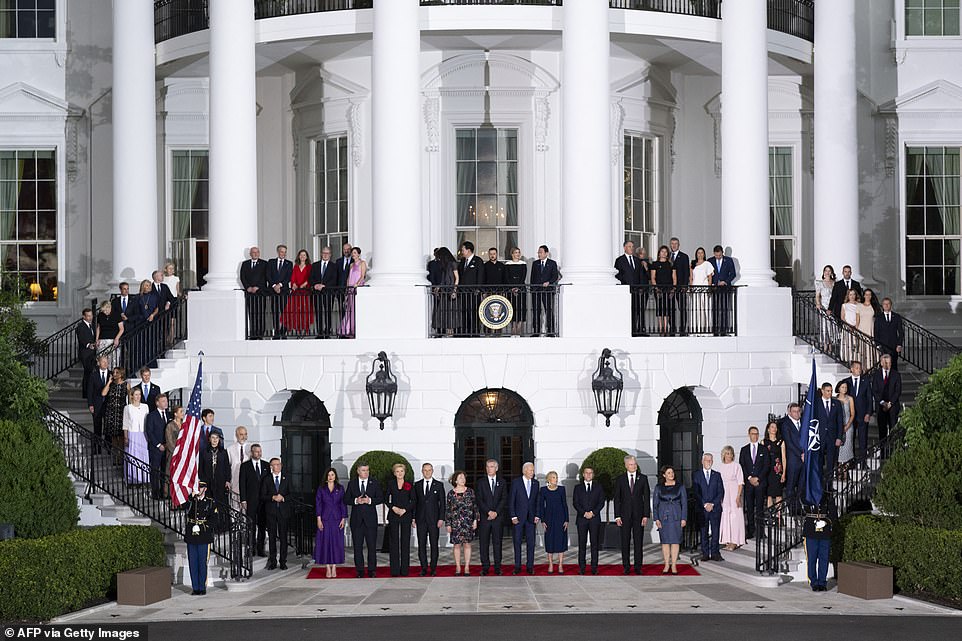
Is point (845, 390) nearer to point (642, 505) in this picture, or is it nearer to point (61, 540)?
point (642, 505)

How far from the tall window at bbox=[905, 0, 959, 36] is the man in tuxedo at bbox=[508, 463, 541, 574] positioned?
1580 centimetres

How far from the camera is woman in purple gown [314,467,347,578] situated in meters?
23.6

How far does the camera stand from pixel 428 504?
23688 mm

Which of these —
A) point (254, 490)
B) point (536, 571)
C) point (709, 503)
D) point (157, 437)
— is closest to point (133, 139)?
point (157, 437)

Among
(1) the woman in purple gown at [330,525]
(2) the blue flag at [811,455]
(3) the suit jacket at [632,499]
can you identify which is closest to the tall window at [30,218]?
(1) the woman in purple gown at [330,525]

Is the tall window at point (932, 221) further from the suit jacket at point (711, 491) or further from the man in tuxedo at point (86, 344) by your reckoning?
the man in tuxedo at point (86, 344)

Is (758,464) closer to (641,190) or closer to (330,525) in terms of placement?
(330,525)

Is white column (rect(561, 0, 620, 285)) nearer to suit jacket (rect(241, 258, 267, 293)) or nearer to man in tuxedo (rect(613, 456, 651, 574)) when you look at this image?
man in tuxedo (rect(613, 456, 651, 574))

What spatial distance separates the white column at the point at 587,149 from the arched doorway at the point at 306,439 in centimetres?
489

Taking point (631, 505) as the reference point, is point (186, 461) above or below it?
above

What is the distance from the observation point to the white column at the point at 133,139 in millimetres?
30641

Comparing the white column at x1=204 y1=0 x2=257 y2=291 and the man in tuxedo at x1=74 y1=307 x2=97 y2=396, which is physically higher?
Answer: the white column at x1=204 y1=0 x2=257 y2=291

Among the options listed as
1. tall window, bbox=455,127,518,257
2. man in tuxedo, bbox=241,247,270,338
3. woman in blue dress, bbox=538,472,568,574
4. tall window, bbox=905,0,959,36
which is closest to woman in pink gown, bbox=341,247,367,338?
man in tuxedo, bbox=241,247,270,338

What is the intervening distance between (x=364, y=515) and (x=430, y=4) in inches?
378
